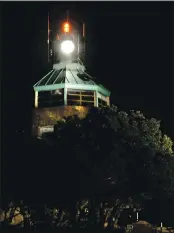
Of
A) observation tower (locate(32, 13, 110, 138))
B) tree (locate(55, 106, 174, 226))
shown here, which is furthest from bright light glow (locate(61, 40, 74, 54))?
tree (locate(55, 106, 174, 226))

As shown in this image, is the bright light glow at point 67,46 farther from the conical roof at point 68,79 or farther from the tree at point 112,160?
the tree at point 112,160

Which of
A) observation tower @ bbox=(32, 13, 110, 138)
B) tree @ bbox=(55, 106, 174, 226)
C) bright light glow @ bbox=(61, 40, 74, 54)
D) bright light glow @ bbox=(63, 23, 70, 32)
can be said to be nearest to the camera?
tree @ bbox=(55, 106, 174, 226)

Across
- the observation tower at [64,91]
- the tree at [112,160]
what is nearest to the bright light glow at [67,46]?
the observation tower at [64,91]

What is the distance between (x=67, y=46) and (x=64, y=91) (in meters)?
6.64

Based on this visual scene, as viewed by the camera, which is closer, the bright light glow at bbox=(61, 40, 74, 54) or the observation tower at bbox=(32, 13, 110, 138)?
the observation tower at bbox=(32, 13, 110, 138)

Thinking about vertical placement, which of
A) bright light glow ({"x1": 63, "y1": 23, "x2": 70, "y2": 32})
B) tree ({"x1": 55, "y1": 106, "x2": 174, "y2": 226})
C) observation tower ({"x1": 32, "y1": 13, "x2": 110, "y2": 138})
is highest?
bright light glow ({"x1": 63, "y1": 23, "x2": 70, "y2": 32})

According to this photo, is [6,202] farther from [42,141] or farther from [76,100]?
[76,100]

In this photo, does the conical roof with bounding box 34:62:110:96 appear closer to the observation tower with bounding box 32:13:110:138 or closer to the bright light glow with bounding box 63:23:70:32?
the observation tower with bounding box 32:13:110:138

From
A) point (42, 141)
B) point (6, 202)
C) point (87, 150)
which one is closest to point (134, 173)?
point (87, 150)

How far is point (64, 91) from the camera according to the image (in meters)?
38.7

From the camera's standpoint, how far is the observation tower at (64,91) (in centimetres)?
3838

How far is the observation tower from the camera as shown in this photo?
38.4m

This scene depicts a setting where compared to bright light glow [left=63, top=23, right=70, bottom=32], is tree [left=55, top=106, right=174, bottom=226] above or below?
below

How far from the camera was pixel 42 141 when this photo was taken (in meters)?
27.2
